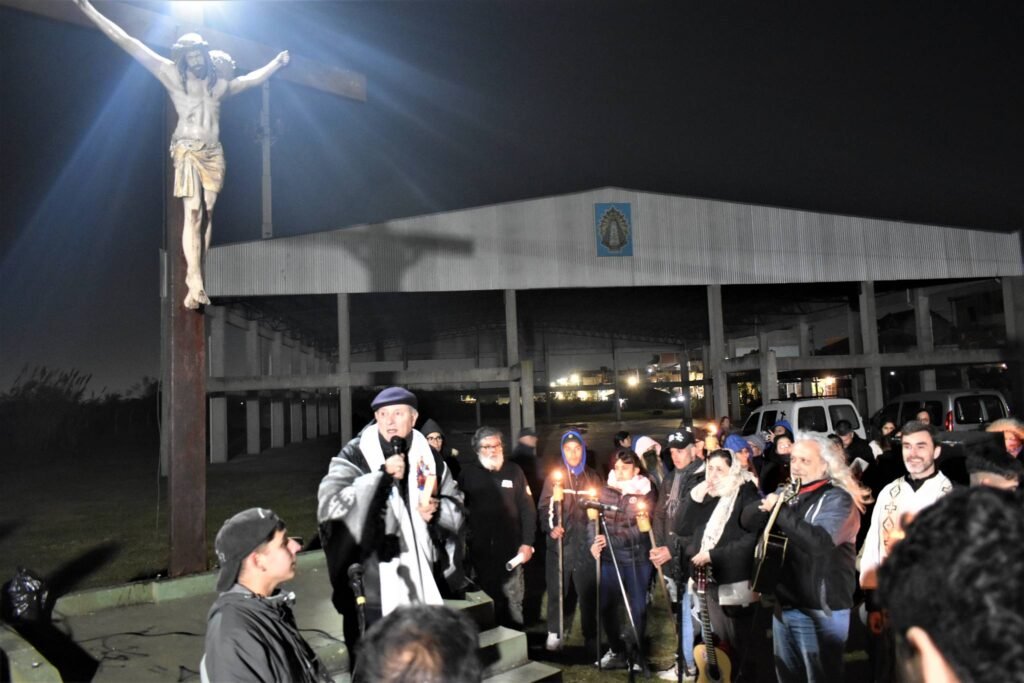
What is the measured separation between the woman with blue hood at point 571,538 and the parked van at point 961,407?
10.2 m

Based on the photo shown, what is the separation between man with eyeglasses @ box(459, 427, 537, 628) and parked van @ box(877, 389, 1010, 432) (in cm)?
1048

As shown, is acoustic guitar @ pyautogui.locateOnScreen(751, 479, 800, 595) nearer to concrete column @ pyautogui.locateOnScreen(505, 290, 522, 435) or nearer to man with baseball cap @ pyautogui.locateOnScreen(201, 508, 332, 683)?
man with baseball cap @ pyautogui.locateOnScreen(201, 508, 332, 683)

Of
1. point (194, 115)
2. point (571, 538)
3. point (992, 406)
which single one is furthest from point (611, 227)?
point (194, 115)

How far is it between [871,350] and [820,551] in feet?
67.0

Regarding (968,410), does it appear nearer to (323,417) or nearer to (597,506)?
(597,506)

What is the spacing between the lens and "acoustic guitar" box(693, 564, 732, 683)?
4.46m

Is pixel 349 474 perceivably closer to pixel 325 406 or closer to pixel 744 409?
pixel 744 409

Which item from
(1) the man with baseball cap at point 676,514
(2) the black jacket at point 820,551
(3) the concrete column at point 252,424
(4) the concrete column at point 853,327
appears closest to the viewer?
(2) the black jacket at point 820,551

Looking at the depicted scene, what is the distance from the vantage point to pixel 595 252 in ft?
66.2

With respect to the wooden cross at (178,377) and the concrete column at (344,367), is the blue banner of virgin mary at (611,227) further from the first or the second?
the wooden cross at (178,377)

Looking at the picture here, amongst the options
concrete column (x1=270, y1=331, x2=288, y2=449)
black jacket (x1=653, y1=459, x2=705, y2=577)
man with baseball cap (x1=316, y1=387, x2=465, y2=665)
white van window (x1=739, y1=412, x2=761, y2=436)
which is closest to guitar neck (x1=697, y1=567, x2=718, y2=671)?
black jacket (x1=653, y1=459, x2=705, y2=577)

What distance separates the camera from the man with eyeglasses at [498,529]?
608cm

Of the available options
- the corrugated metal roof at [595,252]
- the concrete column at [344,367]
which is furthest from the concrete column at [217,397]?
the concrete column at [344,367]

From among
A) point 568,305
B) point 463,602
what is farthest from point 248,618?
point 568,305
